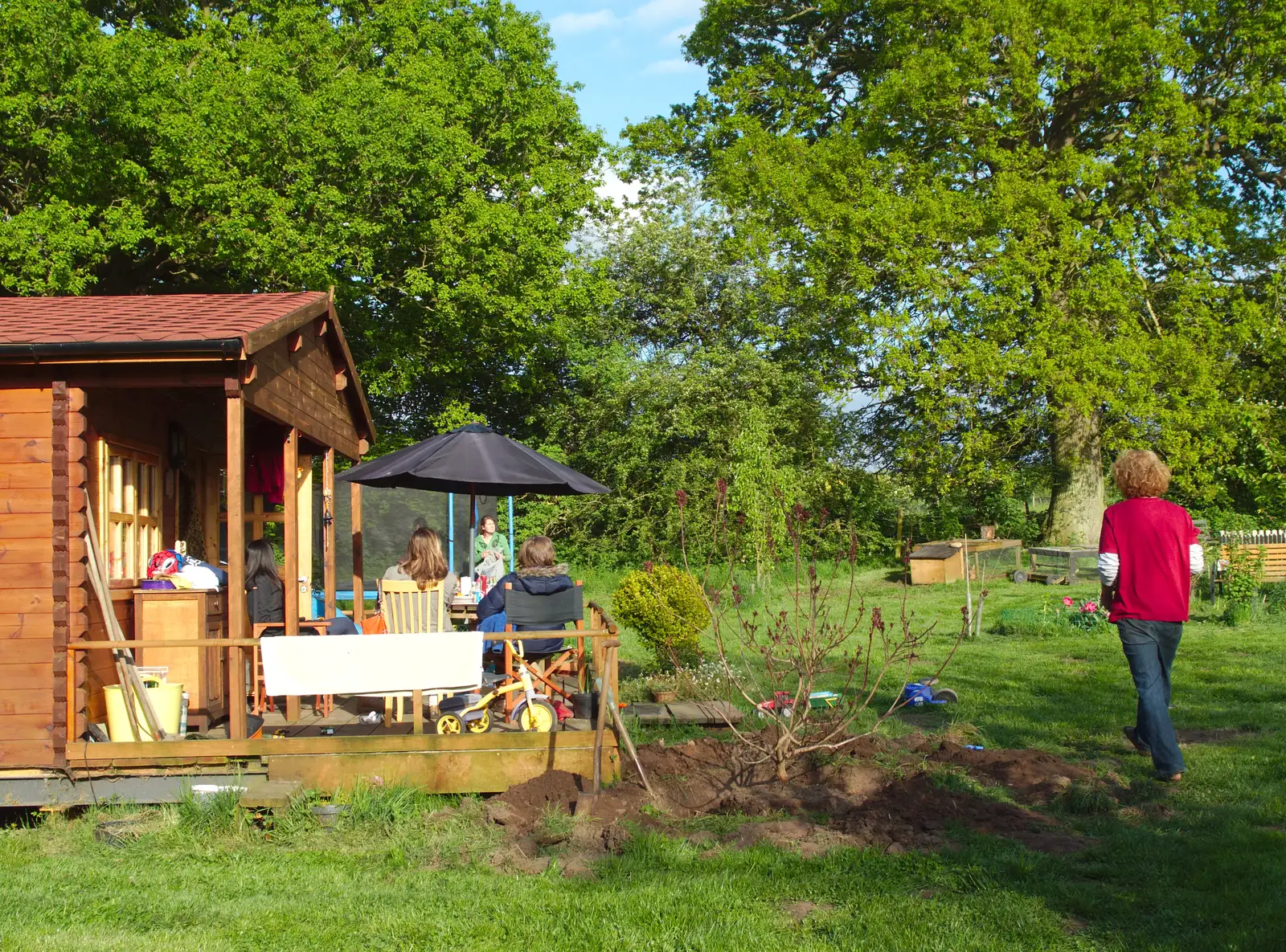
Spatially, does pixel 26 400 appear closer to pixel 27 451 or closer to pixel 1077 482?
pixel 27 451

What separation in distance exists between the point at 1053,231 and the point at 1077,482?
16.7 ft

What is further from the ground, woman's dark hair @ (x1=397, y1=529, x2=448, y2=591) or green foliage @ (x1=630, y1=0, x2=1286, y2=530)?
green foliage @ (x1=630, y1=0, x2=1286, y2=530)

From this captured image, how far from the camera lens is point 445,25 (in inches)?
916

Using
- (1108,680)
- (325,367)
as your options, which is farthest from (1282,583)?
(325,367)

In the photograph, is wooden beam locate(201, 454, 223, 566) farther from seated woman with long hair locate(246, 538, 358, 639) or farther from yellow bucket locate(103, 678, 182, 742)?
yellow bucket locate(103, 678, 182, 742)

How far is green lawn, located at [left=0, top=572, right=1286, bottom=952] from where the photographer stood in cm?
454

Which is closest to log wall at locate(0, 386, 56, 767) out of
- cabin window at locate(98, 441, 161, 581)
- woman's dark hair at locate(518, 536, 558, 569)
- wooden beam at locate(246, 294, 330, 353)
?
cabin window at locate(98, 441, 161, 581)

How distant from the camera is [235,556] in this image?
6824 millimetres

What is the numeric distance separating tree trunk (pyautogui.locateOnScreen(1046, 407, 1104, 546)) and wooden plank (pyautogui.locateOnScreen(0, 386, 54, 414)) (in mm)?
20156

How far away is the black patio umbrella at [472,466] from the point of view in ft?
31.1

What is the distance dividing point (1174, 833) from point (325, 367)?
309 inches

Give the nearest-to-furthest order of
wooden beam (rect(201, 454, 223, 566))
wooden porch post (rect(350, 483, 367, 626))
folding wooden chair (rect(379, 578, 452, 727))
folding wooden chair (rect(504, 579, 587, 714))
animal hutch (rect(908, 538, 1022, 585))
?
folding wooden chair (rect(379, 578, 452, 727))
folding wooden chair (rect(504, 579, 587, 714))
wooden beam (rect(201, 454, 223, 566))
wooden porch post (rect(350, 483, 367, 626))
animal hutch (rect(908, 538, 1022, 585))

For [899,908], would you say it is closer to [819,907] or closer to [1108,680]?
[819,907]

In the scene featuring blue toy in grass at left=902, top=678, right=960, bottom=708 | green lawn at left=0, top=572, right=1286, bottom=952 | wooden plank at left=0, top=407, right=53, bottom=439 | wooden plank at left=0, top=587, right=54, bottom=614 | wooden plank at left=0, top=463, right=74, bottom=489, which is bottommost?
green lawn at left=0, top=572, right=1286, bottom=952
